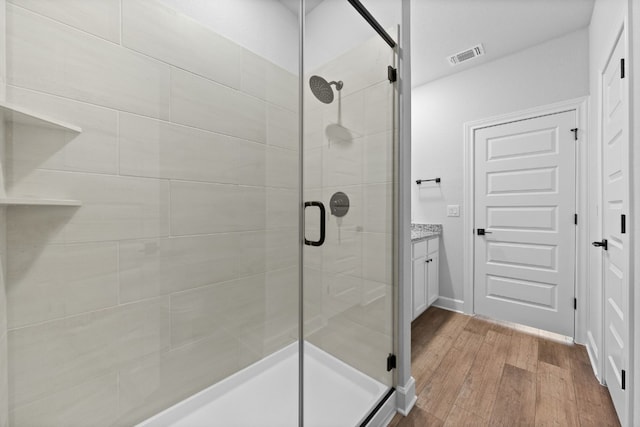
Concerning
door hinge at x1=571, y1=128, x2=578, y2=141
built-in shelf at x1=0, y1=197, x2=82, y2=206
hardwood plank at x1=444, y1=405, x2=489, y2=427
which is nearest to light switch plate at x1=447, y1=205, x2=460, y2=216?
door hinge at x1=571, y1=128, x2=578, y2=141

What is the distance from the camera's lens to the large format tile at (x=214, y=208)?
4.12 ft

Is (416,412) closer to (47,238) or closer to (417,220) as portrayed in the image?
(47,238)

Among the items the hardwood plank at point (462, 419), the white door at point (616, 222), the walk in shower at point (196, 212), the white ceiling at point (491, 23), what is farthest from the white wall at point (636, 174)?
the white ceiling at point (491, 23)

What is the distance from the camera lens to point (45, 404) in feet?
3.07

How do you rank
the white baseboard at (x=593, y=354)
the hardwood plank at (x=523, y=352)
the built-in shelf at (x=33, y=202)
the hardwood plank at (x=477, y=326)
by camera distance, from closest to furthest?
the built-in shelf at (x=33, y=202) < the white baseboard at (x=593, y=354) < the hardwood plank at (x=523, y=352) < the hardwood plank at (x=477, y=326)

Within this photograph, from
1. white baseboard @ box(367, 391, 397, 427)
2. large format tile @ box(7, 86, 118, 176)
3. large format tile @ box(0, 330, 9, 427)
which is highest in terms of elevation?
large format tile @ box(7, 86, 118, 176)

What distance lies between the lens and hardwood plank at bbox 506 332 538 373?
1.85 meters

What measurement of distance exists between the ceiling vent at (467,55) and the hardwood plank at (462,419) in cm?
289

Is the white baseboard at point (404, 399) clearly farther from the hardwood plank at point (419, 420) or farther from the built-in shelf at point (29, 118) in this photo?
the built-in shelf at point (29, 118)

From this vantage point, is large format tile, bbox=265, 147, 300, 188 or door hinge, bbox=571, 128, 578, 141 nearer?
large format tile, bbox=265, 147, 300, 188

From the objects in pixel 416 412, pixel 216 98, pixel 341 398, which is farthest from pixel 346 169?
pixel 416 412

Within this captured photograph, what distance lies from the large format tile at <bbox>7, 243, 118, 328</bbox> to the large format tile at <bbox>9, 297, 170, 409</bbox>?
42 millimetres

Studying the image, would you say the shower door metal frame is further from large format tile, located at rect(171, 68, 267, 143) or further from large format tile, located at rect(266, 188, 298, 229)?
large format tile, located at rect(171, 68, 267, 143)

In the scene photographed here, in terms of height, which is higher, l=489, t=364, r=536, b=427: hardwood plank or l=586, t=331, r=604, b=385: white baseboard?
l=586, t=331, r=604, b=385: white baseboard
